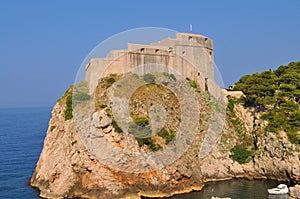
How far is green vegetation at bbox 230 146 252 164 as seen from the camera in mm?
35688

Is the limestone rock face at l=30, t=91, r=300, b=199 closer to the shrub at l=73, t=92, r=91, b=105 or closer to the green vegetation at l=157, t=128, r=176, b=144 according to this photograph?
the shrub at l=73, t=92, r=91, b=105

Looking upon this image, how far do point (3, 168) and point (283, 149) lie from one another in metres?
30.1

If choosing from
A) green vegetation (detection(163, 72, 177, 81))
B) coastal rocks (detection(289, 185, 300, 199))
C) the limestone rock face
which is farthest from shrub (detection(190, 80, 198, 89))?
coastal rocks (detection(289, 185, 300, 199))

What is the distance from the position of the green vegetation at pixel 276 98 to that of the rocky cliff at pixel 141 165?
1265mm

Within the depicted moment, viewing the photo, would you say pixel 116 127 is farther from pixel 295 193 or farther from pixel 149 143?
Answer: pixel 295 193

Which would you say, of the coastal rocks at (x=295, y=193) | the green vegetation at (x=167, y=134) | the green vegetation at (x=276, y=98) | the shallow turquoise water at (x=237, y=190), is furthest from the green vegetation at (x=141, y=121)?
the green vegetation at (x=276, y=98)

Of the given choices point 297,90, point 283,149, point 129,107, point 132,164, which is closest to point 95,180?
point 132,164

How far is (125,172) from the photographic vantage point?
89.8 ft

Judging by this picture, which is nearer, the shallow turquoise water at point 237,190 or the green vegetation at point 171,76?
the shallow turquoise water at point 237,190

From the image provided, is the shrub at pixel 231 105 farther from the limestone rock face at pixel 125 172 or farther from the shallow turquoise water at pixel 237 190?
the shallow turquoise water at pixel 237 190

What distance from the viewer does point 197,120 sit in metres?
36.3

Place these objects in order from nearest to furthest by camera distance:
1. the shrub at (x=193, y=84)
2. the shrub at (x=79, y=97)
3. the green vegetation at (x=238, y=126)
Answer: the shrub at (x=79, y=97), the green vegetation at (x=238, y=126), the shrub at (x=193, y=84)

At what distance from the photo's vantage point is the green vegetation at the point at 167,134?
1220 inches

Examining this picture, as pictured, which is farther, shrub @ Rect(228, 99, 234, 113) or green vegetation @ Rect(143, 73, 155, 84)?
shrub @ Rect(228, 99, 234, 113)
